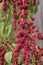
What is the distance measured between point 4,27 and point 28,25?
0.54 metres

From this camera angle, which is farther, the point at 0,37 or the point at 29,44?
the point at 0,37

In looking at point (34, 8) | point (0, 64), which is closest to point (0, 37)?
point (34, 8)

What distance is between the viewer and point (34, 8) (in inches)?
51.3

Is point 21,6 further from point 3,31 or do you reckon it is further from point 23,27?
point 3,31

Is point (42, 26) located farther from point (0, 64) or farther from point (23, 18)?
point (23, 18)

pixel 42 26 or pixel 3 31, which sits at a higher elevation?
pixel 3 31

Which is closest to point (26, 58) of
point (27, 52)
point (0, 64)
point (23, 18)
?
point (27, 52)

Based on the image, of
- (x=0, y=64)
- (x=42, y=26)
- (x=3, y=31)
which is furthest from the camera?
(x=42, y=26)

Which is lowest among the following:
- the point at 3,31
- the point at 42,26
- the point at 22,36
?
the point at 42,26

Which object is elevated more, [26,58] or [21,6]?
[21,6]

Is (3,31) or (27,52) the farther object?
(3,31)

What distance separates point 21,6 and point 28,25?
0.06m

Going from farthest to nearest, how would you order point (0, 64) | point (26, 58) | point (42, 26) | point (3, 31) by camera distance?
1. point (42, 26)
2. point (3, 31)
3. point (0, 64)
4. point (26, 58)

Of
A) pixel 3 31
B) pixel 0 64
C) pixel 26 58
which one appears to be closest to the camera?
pixel 26 58
